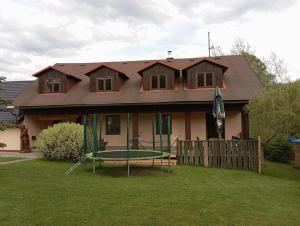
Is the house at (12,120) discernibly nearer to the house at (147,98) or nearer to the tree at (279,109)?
the house at (147,98)

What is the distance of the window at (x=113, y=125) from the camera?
22.5m

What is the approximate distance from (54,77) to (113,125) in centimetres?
520

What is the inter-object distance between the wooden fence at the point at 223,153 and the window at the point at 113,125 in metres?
8.14

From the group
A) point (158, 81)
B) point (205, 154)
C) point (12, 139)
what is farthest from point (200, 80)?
point (12, 139)

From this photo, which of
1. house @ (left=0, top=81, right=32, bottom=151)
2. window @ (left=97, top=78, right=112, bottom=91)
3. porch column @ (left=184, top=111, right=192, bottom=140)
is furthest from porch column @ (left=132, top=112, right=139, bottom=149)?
house @ (left=0, top=81, right=32, bottom=151)

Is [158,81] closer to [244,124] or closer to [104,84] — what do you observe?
[104,84]

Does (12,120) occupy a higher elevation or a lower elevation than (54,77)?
lower

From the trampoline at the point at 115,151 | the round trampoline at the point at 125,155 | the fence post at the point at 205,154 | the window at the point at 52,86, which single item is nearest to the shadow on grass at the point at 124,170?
the trampoline at the point at 115,151

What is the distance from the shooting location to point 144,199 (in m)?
8.02

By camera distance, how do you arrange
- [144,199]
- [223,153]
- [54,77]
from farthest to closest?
[54,77] → [223,153] → [144,199]

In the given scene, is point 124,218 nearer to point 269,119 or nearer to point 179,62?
point 269,119

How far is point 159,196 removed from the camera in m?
8.33

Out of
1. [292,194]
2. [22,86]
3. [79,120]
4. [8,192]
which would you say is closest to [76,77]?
[79,120]

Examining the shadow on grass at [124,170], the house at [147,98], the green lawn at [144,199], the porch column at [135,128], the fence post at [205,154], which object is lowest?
the green lawn at [144,199]
